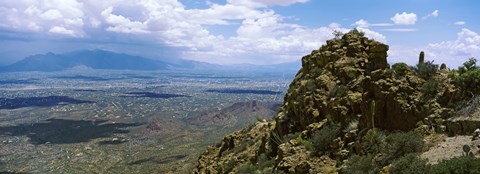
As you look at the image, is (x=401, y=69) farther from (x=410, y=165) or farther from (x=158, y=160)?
(x=158, y=160)

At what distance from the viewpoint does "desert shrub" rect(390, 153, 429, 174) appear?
17.3 metres

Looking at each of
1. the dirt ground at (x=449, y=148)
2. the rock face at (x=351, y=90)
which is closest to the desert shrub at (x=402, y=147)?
the dirt ground at (x=449, y=148)

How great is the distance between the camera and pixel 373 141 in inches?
883

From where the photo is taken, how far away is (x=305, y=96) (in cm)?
3020

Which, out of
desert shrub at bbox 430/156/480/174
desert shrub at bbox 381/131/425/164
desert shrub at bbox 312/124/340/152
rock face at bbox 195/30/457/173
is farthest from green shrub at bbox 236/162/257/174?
desert shrub at bbox 430/156/480/174

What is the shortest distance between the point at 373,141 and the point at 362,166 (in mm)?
2189

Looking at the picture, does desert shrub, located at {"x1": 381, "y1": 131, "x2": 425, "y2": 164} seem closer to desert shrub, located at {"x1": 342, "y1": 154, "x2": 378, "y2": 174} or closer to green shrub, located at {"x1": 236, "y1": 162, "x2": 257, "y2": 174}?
desert shrub, located at {"x1": 342, "y1": 154, "x2": 378, "y2": 174}

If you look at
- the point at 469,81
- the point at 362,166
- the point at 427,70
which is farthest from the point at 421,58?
the point at 362,166

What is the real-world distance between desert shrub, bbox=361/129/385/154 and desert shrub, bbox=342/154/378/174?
2.38 ft

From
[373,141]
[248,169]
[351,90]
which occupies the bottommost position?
[248,169]

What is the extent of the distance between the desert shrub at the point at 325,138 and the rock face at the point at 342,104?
11.5 inches

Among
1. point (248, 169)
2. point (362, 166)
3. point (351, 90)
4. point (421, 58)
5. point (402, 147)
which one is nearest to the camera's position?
point (402, 147)

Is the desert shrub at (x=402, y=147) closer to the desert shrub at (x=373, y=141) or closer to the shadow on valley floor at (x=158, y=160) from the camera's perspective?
the desert shrub at (x=373, y=141)

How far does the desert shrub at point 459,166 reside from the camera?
51.7 ft
